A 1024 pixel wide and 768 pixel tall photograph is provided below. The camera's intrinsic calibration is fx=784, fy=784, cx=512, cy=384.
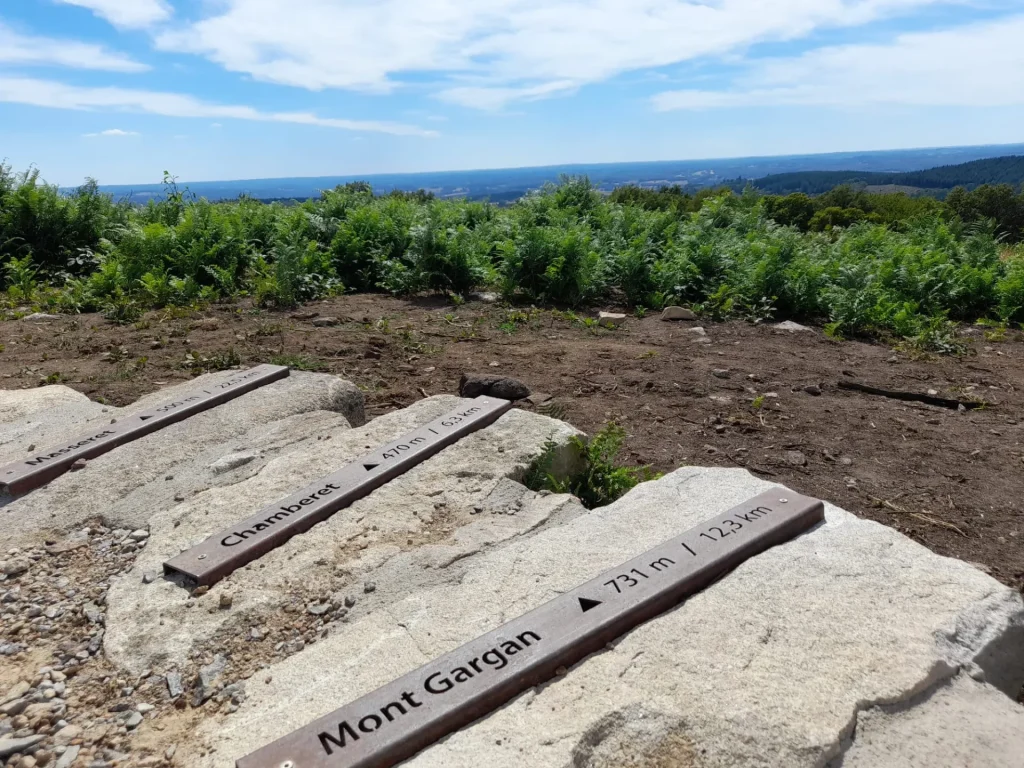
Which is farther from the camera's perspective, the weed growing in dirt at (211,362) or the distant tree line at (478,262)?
the distant tree line at (478,262)

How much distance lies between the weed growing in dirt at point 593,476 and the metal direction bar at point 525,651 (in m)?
0.97

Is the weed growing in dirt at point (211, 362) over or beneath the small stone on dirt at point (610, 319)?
over

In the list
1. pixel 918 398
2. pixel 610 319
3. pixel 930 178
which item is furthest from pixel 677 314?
pixel 930 178

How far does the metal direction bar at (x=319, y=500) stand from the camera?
2.83 metres

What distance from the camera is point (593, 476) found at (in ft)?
12.5

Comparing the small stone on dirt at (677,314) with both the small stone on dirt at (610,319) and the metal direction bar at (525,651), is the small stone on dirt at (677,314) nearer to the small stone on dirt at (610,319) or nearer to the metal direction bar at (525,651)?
the small stone on dirt at (610,319)

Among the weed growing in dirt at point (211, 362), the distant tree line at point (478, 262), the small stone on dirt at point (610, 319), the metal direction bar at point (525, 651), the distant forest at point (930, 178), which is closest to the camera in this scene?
the metal direction bar at point (525, 651)

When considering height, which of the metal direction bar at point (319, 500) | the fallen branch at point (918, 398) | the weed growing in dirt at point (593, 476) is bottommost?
the fallen branch at point (918, 398)

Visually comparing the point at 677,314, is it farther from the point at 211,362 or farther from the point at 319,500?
the point at 319,500

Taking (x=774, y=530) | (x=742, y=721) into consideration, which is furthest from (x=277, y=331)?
(x=742, y=721)

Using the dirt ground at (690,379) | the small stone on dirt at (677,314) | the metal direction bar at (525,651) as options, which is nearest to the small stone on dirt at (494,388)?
the dirt ground at (690,379)

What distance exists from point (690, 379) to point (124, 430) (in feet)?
11.7

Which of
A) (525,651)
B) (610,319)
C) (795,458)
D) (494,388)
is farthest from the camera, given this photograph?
(610,319)

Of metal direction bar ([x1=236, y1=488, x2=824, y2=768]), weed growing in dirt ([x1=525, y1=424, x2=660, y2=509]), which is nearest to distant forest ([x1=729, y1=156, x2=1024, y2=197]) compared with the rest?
weed growing in dirt ([x1=525, y1=424, x2=660, y2=509])
